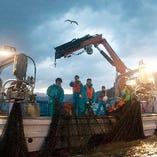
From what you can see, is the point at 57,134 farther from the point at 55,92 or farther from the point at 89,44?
the point at 89,44

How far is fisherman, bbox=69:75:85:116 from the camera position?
11.9 metres

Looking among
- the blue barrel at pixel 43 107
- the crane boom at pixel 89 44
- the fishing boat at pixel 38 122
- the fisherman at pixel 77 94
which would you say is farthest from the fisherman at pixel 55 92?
the crane boom at pixel 89 44

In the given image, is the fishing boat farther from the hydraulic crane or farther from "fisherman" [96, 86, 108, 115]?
the hydraulic crane

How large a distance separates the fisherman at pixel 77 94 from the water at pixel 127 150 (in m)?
2.04

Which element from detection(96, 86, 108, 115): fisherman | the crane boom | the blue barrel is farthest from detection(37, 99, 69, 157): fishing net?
the crane boom

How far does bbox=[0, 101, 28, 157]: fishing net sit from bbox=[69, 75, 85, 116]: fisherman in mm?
3734

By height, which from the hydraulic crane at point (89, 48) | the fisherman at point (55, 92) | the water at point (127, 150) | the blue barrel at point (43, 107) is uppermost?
the hydraulic crane at point (89, 48)

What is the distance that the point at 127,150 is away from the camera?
9.69 meters

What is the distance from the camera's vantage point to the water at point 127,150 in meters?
8.93

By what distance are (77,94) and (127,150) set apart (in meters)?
3.19

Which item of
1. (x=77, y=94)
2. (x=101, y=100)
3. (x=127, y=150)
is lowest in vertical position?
(x=127, y=150)

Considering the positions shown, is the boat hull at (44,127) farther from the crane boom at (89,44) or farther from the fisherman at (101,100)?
Result: the crane boom at (89,44)

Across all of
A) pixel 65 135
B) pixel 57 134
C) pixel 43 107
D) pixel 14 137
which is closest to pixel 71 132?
pixel 65 135

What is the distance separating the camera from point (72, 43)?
57.3ft
